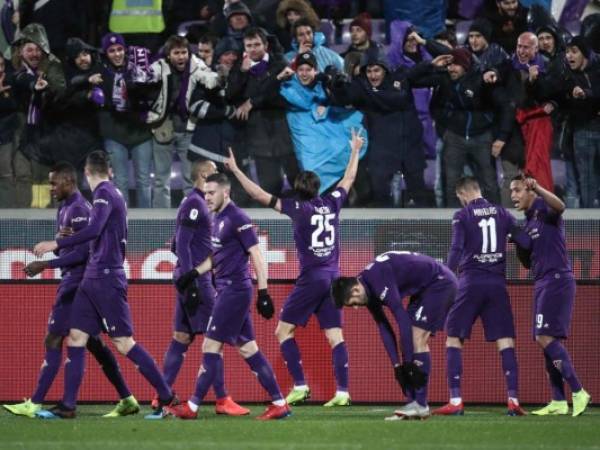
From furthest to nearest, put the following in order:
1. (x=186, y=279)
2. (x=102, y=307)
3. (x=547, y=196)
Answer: (x=547, y=196)
(x=186, y=279)
(x=102, y=307)

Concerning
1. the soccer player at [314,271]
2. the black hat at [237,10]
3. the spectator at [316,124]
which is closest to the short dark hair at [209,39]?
the black hat at [237,10]

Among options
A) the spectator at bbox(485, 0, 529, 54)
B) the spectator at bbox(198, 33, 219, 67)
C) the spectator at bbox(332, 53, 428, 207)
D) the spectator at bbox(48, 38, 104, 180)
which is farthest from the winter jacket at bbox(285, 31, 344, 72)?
the spectator at bbox(48, 38, 104, 180)

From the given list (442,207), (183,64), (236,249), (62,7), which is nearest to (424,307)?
(236,249)

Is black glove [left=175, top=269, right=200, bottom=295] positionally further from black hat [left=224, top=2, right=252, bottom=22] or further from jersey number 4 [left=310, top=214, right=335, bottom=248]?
black hat [left=224, top=2, right=252, bottom=22]

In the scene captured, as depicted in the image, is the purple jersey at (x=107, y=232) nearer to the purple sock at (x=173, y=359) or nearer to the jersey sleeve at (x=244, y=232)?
the jersey sleeve at (x=244, y=232)

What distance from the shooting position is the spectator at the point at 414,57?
13812 mm

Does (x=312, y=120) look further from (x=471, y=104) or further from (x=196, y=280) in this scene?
(x=196, y=280)

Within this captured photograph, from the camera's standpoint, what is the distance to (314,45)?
48.5 feet

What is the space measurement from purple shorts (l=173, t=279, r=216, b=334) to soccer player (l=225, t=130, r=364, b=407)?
88 centimetres

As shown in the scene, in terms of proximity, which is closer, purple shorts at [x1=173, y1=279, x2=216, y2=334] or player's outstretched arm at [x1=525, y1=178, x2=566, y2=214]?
player's outstretched arm at [x1=525, y1=178, x2=566, y2=214]

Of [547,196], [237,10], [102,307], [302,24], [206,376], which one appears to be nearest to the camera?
[206,376]

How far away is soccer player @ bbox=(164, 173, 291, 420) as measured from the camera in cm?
1116

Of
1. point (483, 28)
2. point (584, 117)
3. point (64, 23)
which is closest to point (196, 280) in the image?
point (584, 117)

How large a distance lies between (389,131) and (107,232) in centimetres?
368
